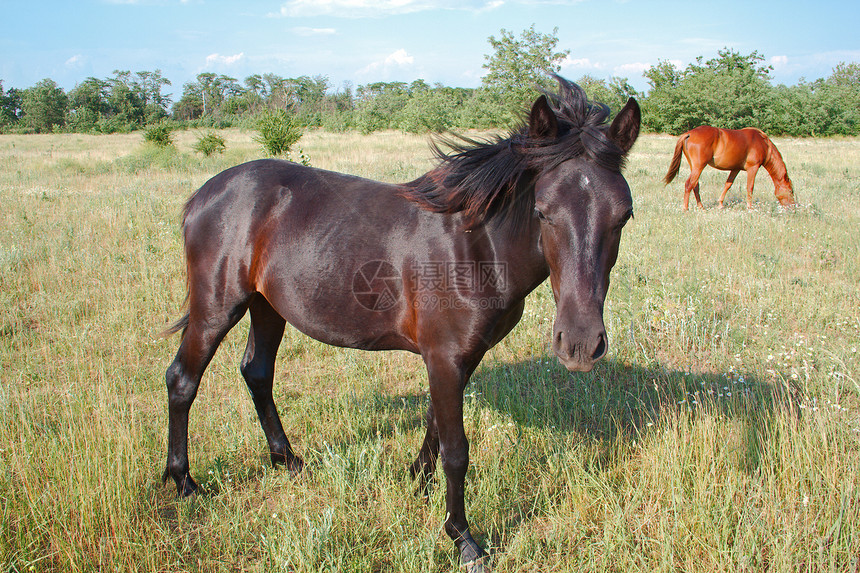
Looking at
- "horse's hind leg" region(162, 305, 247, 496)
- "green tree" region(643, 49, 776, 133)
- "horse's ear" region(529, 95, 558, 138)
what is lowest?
"horse's hind leg" region(162, 305, 247, 496)

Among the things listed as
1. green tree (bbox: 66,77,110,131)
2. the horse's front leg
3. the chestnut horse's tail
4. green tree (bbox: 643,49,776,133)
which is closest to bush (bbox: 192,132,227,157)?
the chestnut horse's tail

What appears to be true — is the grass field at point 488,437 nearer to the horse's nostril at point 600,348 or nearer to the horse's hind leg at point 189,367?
the horse's hind leg at point 189,367

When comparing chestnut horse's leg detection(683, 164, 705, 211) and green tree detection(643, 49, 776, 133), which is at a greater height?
green tree detection(643, 49, 776, 133)

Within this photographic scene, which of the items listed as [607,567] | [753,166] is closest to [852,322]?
[607,567]

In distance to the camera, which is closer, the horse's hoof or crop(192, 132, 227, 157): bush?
the horse's hoof

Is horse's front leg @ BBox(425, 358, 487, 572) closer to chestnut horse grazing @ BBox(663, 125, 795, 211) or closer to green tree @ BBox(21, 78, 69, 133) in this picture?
chestnut horse grazing @ BBox(663, 125, 795, 211)

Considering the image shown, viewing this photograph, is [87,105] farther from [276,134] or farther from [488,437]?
[488,437]

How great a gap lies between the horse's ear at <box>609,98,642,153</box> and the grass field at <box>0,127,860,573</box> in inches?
70.6

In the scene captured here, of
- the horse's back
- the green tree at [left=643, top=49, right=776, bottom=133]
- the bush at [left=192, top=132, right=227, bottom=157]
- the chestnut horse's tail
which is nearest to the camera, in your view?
the chestnut horse's tail

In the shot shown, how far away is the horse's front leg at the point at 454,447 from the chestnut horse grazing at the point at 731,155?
10693 millimetres

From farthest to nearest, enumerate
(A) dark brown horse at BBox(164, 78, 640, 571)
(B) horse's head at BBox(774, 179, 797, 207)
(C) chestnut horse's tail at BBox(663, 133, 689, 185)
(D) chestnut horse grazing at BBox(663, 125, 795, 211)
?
(D) chestnut horse grazing at BBox(663, 125, 795, 211) < (C) chestnut horse's tail at BBox(663, 133, 689, 185) < (B) horse's head at BBox(774, 179, 797, 207) < (A) dark brown horse at BBox(164, 78, 640, 571)

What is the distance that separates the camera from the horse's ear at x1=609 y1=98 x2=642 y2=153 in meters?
2.06

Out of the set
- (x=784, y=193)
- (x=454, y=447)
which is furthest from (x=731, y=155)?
(x=454, y=447)

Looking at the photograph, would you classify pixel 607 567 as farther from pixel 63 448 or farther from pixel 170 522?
pixel 63 448
